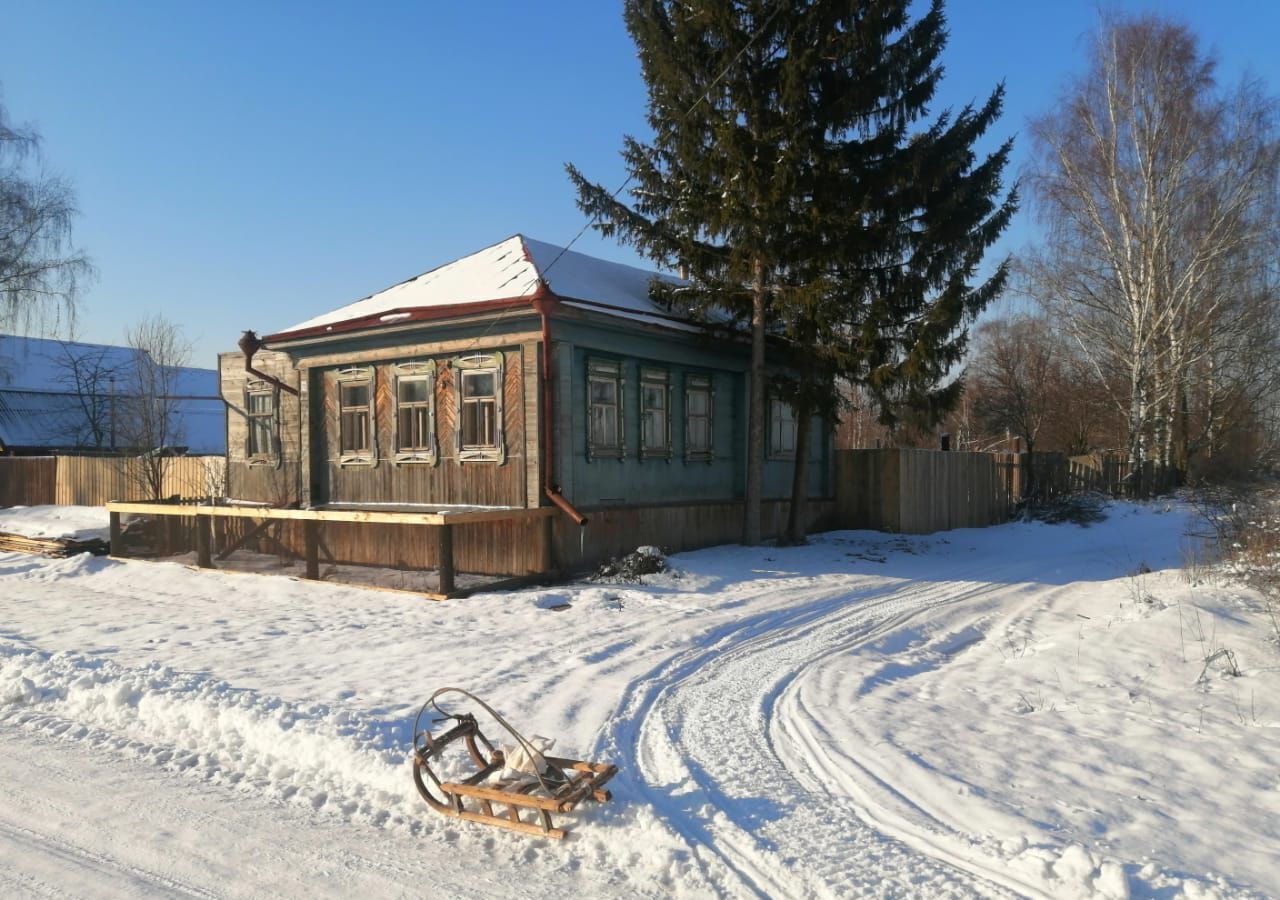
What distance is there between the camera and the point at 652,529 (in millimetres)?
15609

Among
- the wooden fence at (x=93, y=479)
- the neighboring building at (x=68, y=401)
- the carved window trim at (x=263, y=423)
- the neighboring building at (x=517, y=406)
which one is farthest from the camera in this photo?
the neighboring building at (x=68, y=401)

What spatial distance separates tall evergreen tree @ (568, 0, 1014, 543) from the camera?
15.4 m

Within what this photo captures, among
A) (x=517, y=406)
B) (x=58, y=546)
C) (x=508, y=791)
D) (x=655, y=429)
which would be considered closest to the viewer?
(x=508, y=791)

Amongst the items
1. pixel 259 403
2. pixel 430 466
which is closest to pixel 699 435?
pixel 430 466

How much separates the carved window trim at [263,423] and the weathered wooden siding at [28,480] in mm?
10017

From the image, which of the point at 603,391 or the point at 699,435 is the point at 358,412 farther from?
the point at 699,435

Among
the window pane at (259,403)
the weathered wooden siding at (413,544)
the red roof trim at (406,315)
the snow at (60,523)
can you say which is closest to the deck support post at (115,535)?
the snow at (60,523)

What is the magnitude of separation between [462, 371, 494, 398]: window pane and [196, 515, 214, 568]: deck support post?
5074mm

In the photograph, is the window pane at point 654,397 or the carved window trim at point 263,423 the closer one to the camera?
the window pane at point 654,397

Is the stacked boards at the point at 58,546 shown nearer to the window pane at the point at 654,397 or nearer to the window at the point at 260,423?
the window at the point at 260,423

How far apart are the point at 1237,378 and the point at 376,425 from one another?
1104 inches

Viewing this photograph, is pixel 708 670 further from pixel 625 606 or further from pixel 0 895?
pixel 0 895

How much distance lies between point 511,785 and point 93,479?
2384 cm

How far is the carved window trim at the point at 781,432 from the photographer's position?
19297 mm
